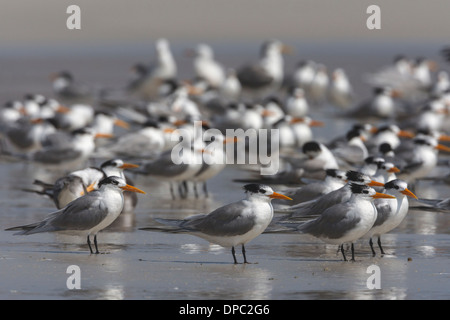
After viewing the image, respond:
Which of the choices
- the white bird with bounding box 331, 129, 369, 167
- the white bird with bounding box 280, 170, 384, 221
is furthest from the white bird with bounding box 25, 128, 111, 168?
the white bird with bounding box 280, 170, 384, 221

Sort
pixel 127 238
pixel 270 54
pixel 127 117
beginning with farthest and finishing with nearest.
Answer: pixel 270 54 → pixel 127 117 → pixel 127 238

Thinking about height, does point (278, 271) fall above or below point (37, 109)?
below

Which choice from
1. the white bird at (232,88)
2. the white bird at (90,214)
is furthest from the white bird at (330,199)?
the white bird at (232,88)

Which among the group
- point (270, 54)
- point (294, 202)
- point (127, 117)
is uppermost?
point (270, 54)

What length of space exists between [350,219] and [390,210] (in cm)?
53

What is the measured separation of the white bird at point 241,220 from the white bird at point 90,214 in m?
0.73

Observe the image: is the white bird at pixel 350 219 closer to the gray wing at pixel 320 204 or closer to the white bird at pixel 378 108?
the gray wing at pixel 320 204

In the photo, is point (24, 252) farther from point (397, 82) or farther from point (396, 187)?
point (397, 82)

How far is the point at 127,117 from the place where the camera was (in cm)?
1894

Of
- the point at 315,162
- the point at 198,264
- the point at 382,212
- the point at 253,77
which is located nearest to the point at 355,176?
the point at 382,212

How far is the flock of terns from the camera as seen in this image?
8.36 m

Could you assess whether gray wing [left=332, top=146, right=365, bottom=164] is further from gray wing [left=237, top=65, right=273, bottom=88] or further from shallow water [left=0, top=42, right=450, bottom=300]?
gray wing [left=237, top=65, right=273, bottom=88]

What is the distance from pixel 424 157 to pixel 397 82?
10.4 meters
